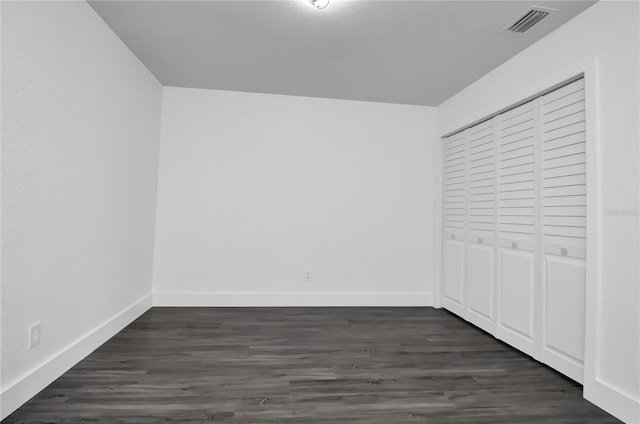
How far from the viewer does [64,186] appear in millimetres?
2023

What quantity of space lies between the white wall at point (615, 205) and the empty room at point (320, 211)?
0.04 ft

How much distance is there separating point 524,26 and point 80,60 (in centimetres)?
309

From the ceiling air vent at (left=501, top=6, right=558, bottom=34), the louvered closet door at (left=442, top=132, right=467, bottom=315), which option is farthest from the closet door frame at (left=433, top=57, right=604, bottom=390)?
the louvered closet door at (left=442, top=132, right=467, bottom=315)

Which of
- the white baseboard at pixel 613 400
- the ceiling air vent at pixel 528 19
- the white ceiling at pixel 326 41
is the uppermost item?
the white ceiling at pixel 326 41

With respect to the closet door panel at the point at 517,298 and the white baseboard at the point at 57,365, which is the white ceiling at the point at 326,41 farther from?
the white baseboard at the point at 57,365

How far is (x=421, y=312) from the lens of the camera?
3654mm

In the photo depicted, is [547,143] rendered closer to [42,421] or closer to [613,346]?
[613,346]

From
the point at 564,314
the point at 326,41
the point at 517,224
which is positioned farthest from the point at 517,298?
the point at 326,41

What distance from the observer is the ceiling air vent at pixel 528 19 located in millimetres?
2092

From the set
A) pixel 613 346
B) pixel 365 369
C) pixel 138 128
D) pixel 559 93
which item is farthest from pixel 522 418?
pixel 138 128

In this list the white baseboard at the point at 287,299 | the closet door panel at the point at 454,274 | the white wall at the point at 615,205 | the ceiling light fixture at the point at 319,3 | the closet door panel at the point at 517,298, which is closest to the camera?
the white wall at the point at 615,205

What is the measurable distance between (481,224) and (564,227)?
3.06 feet

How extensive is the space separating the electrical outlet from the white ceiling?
211 cm

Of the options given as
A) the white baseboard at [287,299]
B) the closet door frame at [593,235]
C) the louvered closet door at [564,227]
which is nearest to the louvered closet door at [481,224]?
the louvered closet door at [564,227]
